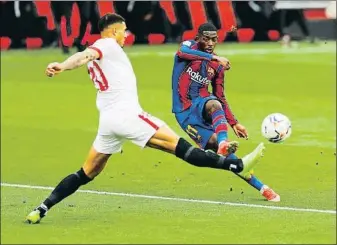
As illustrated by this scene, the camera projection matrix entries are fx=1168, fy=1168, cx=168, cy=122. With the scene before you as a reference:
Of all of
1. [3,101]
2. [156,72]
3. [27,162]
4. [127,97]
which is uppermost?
[127,97]

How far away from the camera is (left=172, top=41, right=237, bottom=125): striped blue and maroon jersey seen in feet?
51.1

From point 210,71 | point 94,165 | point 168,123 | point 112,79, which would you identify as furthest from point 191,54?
point 168,123

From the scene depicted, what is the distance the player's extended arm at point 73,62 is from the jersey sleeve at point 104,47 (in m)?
0.05

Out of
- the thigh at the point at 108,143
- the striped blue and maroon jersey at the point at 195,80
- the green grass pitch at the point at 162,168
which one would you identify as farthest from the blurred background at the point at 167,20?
the thigh at the point at 108,143

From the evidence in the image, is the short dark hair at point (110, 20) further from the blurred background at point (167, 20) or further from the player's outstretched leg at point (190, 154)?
the blurred background at point (167, 20)

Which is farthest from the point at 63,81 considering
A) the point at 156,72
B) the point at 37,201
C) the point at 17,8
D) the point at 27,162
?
the point at 37,201

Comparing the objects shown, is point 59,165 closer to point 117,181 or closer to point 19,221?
point 117,181

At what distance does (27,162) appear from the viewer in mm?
19875

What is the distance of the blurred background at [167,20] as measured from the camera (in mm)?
41531

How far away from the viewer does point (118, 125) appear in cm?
1300

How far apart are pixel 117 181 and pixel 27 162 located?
9.18ft

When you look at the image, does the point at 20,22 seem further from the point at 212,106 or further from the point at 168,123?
the point at 212,106

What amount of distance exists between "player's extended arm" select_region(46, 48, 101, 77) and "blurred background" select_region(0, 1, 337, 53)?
23614mm

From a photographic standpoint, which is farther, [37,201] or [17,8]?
[17,8]
